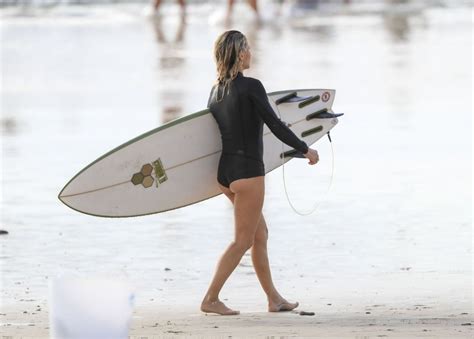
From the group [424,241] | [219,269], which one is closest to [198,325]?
[219,269]

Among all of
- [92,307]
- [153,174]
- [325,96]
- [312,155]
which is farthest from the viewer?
[325,96]

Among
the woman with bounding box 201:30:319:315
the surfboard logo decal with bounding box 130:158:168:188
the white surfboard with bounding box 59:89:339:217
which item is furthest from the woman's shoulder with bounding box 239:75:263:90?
the surfboard logo decal with bounding box 130:158:168:188

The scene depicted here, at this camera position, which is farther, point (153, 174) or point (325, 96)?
point (325, 96)

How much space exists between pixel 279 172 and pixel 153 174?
465cm

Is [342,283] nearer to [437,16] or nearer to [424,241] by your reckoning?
[424,241]

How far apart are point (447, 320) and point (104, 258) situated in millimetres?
2847

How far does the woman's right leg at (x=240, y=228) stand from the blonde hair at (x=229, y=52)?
20.9 inches

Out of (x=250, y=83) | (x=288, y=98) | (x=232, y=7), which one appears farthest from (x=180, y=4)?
(x=250, y=83)

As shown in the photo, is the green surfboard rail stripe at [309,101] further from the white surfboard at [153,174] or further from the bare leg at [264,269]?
the bare leg at [264,269]

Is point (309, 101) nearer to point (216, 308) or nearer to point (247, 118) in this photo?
point (247, 118)

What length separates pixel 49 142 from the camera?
15477mm

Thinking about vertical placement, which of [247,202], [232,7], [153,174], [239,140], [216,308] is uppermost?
[232,7]

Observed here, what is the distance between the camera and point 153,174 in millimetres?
8719

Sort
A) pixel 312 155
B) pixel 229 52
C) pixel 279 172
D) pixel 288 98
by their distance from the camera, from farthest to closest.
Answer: pixel 279 172 < pixel 288 98 < pixel 312 155 < pixel 229 52
